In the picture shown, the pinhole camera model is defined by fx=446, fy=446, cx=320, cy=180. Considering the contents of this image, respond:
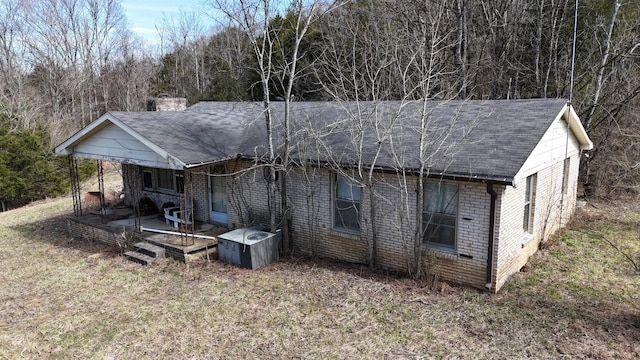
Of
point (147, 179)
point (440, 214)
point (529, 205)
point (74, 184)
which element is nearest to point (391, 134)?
A: point (440, 214)

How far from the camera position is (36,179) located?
70.0 feet

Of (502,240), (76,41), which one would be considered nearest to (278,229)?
(502,240)

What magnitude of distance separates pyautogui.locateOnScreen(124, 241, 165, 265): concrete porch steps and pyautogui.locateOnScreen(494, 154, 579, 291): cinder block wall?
7.95 metres

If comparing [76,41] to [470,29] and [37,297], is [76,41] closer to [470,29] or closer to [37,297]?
[470,29]

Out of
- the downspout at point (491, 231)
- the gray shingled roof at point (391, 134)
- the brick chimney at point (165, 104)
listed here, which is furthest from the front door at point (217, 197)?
the downspout at point (491, 231)

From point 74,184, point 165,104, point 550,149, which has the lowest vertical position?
point 74,184

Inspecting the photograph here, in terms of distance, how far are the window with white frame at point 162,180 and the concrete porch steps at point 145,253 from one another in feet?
9.48

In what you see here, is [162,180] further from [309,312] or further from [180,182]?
[309,312]

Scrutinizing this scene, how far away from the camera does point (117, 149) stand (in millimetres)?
12469

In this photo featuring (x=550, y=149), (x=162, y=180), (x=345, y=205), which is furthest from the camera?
(x=162, y=180)

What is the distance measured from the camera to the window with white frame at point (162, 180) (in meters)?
14.1

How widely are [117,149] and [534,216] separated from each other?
11098 millimetres

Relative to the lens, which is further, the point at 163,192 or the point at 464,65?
the point at 464,65

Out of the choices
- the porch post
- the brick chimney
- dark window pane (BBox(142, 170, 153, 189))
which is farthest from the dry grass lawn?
the brick chimney
